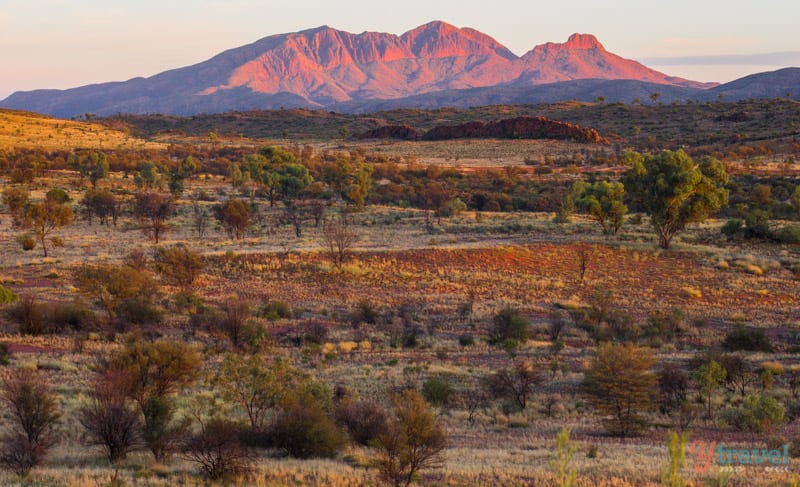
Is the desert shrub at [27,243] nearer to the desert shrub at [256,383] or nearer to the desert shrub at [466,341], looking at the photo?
the desert shrub at [466,341]

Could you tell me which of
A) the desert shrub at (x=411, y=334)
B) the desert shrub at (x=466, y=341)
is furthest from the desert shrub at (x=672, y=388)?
the desert shrub at (x=411, y=334)

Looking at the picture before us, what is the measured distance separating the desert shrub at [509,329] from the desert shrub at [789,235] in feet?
84.8

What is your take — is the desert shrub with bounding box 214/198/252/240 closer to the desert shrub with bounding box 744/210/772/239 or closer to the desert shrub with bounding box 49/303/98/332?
the desert shrub with bounding box 49/303/98/332

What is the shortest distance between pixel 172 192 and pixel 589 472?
55360mm

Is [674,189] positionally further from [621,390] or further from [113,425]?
[113,425]

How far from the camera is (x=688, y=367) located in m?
18.7

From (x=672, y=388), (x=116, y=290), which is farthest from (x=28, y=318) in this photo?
(x=672, y=388)

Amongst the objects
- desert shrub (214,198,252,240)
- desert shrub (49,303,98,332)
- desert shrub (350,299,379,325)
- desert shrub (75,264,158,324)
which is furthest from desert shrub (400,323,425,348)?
desert shrub (214,198,252,240)

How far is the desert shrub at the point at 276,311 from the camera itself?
24.2 meters

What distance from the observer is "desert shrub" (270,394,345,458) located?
11797 mm

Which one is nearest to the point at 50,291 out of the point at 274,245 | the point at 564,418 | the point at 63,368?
the point at 63,368

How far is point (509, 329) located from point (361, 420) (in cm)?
1026

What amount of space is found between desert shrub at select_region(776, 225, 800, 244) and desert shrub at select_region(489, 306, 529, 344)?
84.8 feet

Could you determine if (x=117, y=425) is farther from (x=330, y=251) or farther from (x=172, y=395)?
(x=330, y=251)
